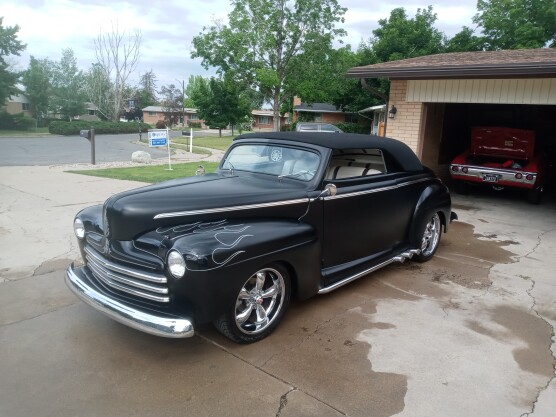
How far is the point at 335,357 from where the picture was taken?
332 centimetres

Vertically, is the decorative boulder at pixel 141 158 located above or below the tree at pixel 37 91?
below

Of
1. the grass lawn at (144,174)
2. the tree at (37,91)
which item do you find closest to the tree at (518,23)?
the grass lawn at (144,174)

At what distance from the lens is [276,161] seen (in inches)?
172

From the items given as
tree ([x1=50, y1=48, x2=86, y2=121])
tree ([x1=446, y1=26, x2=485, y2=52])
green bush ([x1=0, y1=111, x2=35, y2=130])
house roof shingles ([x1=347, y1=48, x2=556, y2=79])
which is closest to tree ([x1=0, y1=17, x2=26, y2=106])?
green bush ([x1=0, y1=111, x2=35, y2=130])

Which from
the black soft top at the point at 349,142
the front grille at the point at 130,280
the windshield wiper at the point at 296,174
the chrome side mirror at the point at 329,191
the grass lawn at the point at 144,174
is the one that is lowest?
the grass lawn at the point at 144,174

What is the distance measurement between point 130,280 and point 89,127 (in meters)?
45.2

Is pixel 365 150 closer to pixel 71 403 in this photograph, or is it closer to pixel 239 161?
pixel 239 161

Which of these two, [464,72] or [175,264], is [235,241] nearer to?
[175,264]

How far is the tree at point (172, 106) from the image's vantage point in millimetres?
67875

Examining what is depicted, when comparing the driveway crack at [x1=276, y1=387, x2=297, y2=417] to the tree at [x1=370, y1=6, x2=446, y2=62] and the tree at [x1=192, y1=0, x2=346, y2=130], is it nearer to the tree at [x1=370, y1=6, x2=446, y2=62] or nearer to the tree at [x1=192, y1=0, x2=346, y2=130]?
the tree at [x1=192, y1=0, x2=346, y2=130]

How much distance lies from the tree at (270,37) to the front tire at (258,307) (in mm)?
23477

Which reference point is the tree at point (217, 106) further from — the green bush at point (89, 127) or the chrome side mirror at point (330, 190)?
the chrome side mirror at point (330, 190)

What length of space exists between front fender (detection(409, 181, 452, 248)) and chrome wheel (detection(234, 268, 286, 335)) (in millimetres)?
2377

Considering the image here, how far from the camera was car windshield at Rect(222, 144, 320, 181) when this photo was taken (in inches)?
164
